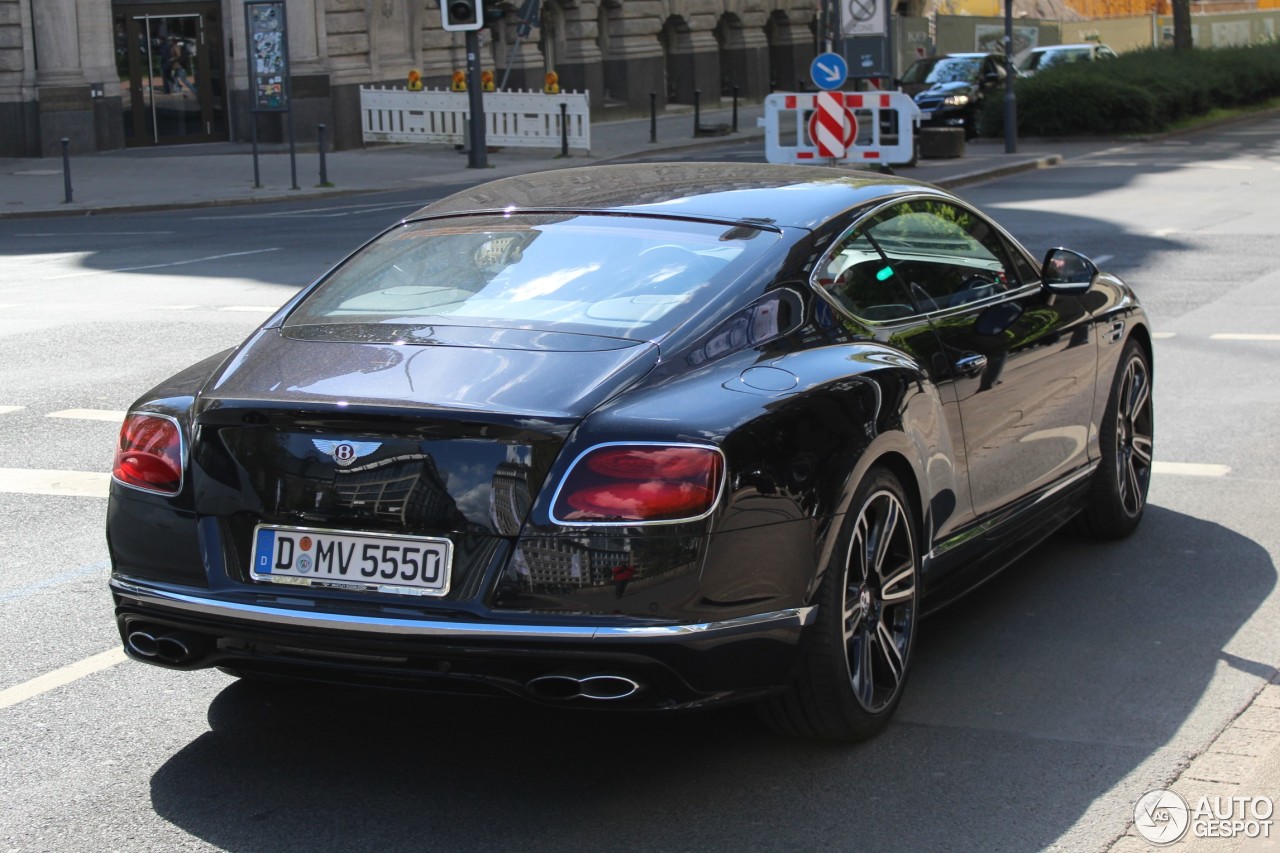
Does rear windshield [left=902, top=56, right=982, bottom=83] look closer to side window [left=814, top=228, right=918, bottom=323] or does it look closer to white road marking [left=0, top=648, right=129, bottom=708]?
side window [left=814, top=228, right=918, bottom=323]

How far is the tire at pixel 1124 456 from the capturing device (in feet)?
21.8

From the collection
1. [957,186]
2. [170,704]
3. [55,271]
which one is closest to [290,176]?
[957,186]

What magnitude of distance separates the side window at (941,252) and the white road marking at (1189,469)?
7.62 ft

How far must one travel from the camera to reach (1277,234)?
59.6 feet

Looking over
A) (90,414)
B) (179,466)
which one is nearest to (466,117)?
(90,414)

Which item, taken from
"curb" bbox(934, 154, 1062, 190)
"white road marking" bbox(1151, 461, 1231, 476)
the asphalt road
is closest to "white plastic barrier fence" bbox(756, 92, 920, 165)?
"curb" bbox(934, 154, 1062, 190)

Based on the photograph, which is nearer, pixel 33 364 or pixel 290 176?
pixel 33 364

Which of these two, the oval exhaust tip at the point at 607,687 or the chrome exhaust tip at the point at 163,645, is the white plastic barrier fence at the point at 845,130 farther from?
the oval exhaust tip at the point at 607,687

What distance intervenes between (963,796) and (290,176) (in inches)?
1017

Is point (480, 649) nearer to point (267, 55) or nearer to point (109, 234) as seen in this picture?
point (109, 234)

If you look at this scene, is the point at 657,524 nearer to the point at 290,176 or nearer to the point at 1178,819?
the point at 1178,819

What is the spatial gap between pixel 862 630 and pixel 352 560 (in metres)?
1.35

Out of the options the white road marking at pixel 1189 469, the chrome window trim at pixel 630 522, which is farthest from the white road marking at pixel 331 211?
the chrome window trim at pixel 630 522

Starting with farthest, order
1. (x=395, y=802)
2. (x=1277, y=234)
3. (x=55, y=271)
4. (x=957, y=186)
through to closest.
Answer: (x=957, y=186), (x=1277, y=234), (x=55, y=271), (x=395, y=802)
